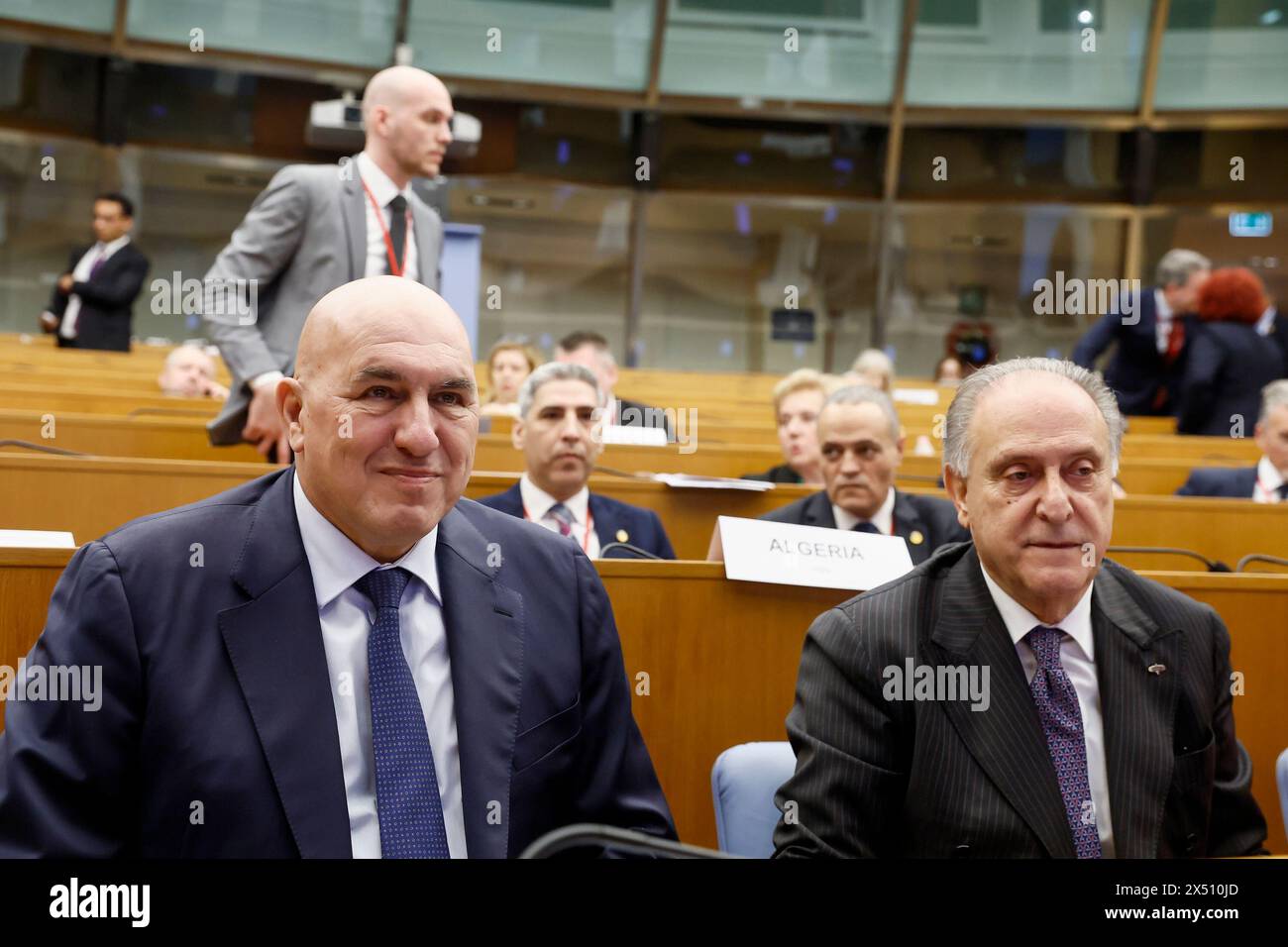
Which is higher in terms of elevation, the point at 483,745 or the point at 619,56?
the point at 619,56

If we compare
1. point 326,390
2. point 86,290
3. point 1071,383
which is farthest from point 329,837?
point 86,290

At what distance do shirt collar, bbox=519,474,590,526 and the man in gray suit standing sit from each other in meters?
0.68

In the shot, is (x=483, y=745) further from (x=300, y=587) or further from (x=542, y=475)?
(x=542, y=475)

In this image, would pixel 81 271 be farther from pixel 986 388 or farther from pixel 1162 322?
pixel 986 388

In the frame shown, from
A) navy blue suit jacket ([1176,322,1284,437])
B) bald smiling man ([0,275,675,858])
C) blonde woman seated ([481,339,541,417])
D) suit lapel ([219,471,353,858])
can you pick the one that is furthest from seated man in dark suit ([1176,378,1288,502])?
suit lapel ([219,471,353,858])

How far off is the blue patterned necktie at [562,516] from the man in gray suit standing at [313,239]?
77 cm

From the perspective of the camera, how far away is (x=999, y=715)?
1.76 m

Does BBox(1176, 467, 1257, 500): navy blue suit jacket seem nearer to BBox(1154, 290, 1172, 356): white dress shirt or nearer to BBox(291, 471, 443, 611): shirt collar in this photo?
BBox(1154, 290, 1172, 356): white dress shirt

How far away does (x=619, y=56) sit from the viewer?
12.0 meters

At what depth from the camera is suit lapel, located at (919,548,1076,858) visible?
171cm

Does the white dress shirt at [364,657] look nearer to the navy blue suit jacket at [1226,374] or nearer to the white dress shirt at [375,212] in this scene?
the white dress shirt at [375,212]

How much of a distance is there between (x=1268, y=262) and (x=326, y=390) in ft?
40.5

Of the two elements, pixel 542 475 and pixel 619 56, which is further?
pixel 619 56

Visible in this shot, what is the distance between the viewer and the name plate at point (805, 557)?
264 cm
